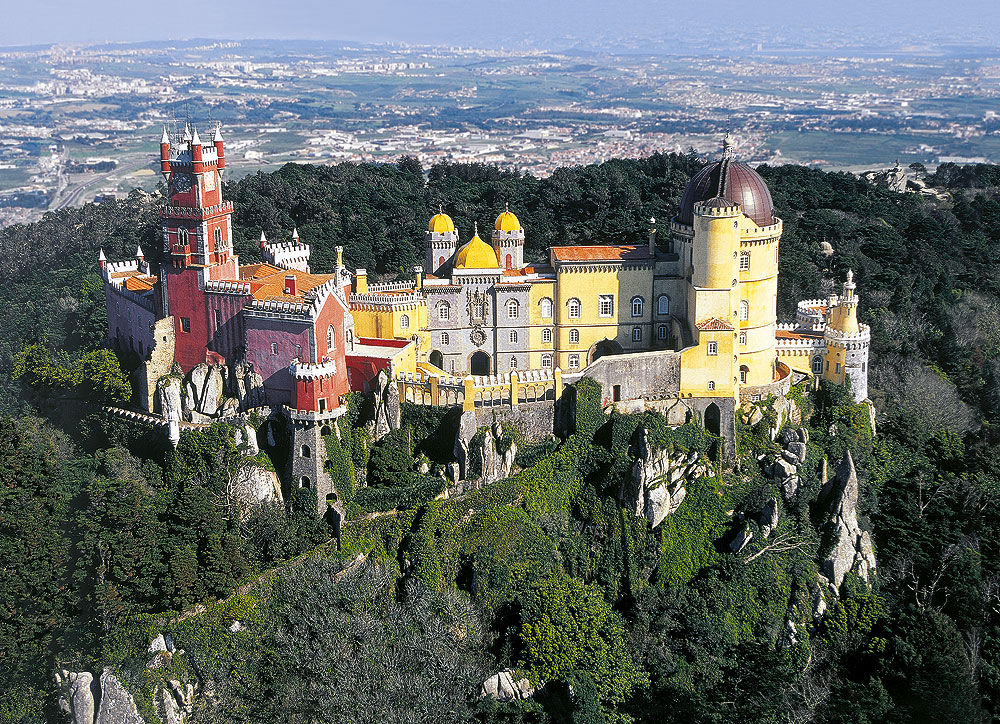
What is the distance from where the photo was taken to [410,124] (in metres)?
159

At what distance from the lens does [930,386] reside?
49.5 m

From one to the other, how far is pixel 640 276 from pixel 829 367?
7966mm

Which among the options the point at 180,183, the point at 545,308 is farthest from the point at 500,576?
the point at 180,183

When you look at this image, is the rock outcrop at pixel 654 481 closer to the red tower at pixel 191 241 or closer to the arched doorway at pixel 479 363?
the arched doorway at pixel 479 363

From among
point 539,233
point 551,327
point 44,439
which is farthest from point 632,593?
point 539,233

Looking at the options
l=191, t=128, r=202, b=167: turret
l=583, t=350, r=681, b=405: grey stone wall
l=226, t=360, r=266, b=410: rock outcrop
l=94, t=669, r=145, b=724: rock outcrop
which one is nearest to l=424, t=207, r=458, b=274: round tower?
l=583, t=350, r=681, b=405: grey stone wall

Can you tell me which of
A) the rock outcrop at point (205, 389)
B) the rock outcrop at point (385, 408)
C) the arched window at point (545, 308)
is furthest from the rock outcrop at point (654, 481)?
the rock outcrop at point (205, 389)

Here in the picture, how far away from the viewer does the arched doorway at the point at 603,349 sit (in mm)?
45500

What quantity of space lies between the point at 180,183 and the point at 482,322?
12.1 metres

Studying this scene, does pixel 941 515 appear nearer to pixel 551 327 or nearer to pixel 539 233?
pixel 551 327

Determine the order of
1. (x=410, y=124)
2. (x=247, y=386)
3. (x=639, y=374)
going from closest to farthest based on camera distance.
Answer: (x=247, y=386), (x=639, y=374), (x=410, y=124)

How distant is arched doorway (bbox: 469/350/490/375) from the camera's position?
4606 cm

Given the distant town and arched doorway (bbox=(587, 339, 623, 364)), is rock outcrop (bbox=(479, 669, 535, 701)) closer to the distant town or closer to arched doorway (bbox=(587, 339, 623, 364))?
arched doorway (bbox=(587, 339, 623, 364))

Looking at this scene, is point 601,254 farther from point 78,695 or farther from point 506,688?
point 78,695
